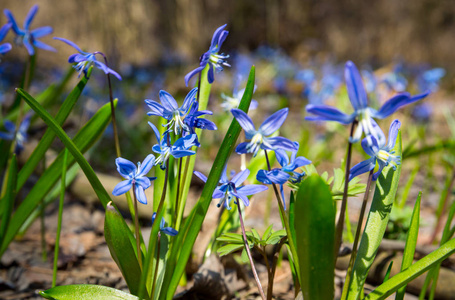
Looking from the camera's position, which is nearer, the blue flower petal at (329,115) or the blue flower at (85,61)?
the blue flower petal at (329,115)

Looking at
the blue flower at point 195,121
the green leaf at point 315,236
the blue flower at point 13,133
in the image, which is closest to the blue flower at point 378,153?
the green leaf at point 315,236

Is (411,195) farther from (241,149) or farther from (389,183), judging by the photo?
(241,149)

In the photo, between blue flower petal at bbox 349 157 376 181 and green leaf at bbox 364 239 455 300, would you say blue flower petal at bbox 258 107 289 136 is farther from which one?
green leaf at bbox 364 239 455 300

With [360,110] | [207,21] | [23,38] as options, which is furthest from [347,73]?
[207,21]

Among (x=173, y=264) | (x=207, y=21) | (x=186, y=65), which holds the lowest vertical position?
(x=173, y=264)

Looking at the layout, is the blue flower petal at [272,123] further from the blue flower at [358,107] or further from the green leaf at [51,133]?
the green leaf at [51,133]

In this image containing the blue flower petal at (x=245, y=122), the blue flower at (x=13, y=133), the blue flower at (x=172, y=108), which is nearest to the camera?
the blue flower petal at (x=245, y=122)
